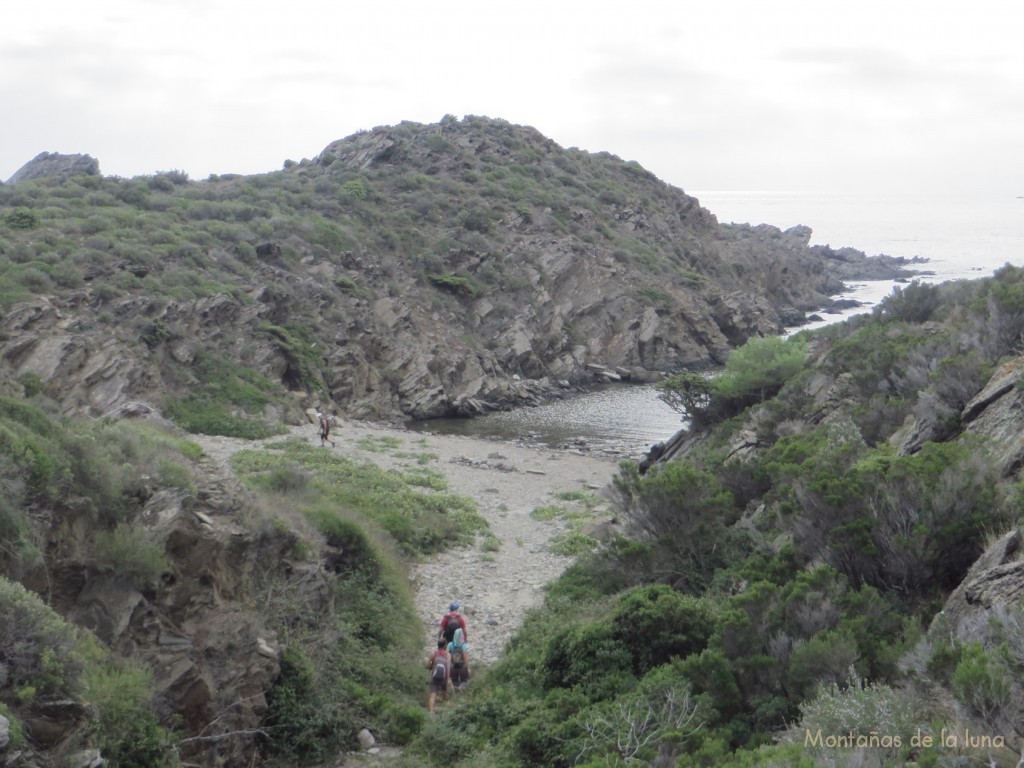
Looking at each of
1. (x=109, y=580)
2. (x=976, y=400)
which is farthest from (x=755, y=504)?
(x=109, y=580)

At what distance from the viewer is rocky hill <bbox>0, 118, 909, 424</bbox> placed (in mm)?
32375

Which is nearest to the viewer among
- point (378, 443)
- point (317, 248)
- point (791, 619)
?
point (791, 619)

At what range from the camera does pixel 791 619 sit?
26.4 feet

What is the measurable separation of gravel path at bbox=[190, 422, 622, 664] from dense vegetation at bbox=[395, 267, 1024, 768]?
1.22 meters

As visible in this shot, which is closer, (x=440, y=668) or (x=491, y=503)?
(x=440, y=668)

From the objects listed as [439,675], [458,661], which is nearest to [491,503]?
[458,661]

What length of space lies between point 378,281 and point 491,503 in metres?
27.9

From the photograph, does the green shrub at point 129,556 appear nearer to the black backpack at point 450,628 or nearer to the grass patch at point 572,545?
the black backpack at point 450,628

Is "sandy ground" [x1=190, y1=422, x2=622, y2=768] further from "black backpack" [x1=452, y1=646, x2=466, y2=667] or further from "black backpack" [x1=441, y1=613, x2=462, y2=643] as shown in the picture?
"black backpack" [x1=452, y1=646, x2=466, y2=667]

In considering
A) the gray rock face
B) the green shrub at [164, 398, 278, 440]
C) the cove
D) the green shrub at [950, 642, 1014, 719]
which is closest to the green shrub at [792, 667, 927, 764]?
the green shrub at [950, 642, 1014, 719]

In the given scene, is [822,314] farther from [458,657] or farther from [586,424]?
[458,657]

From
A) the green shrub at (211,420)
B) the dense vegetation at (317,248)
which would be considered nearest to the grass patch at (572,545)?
the green shrub at (211,420)

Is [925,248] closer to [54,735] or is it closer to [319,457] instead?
[319,457]

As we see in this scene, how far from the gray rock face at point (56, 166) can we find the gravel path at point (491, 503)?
3543 centimetres
